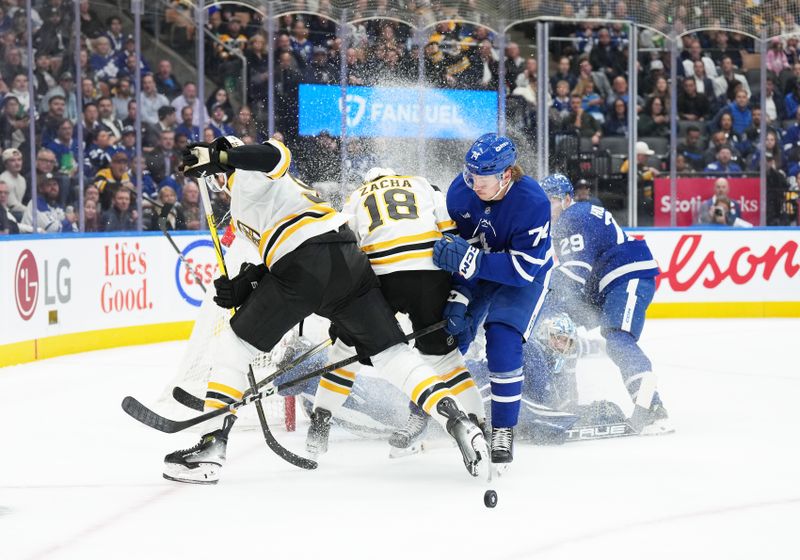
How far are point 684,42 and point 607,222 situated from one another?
16.0ft

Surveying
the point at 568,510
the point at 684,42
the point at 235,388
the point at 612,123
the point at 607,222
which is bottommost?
the point at 568,510

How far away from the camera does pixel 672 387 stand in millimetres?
5145

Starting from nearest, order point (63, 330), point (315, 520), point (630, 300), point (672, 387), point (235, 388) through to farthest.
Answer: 1. point (315, 520)
2. point (235, 388)
3. point (630, 300)
4. point (672, 387)
5. point (63, 330)

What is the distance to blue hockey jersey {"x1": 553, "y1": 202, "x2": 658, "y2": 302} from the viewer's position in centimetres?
427

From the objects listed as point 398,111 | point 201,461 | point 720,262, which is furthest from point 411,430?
point 720,262

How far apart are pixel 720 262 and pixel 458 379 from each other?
543 centimetres

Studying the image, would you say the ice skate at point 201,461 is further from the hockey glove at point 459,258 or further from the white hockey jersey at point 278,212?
the hockey glove at point 459,258

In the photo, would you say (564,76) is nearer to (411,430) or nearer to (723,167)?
(723,167)

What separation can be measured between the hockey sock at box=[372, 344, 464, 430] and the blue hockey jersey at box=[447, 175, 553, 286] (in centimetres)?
31

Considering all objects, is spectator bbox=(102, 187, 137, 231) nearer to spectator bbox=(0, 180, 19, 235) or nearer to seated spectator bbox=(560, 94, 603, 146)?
spectator bbox=(0, 180, 19, 235)

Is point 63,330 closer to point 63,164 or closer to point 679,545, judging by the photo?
point 63,164

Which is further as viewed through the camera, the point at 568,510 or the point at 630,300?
the point at 630,300

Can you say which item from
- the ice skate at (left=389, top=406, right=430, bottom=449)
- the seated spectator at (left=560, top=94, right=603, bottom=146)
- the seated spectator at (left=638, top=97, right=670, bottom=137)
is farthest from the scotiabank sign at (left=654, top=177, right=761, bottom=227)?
the ice skate at (left=389, top=406, right=430, bottom=449)

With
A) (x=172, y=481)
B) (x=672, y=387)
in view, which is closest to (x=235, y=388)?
(x=172, y=481)
